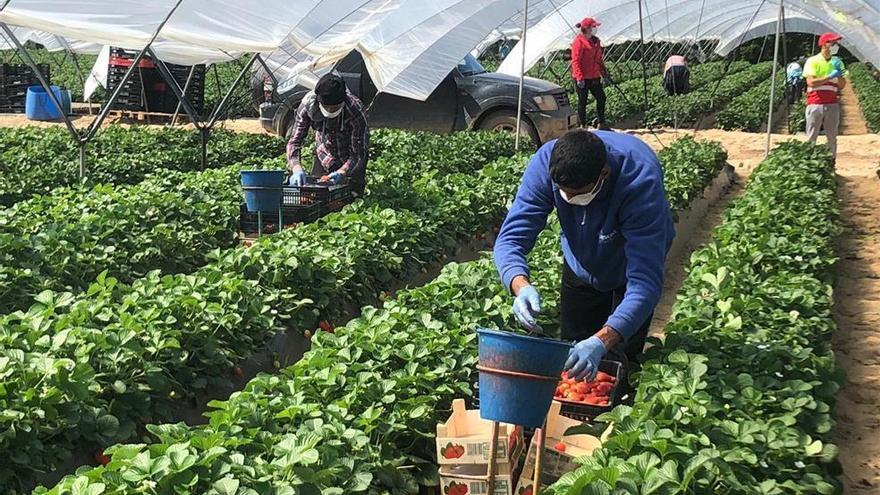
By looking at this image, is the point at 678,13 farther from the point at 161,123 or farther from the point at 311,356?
the point at 311,356

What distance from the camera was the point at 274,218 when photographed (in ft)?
23.8

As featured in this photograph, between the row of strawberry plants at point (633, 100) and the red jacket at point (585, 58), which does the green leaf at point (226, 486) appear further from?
the row of strawberry plants at point (633, 100)

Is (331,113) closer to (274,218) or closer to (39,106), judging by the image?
(274,218)

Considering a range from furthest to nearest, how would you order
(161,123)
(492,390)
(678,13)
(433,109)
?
(678,13), (161,123), (433,109), (492,390)

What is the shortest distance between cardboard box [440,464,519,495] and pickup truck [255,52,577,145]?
11958 millimetres

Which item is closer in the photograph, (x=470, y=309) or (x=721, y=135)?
(x=470, y=309)

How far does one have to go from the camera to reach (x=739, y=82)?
29516 mm

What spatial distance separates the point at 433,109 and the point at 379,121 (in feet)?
3.48

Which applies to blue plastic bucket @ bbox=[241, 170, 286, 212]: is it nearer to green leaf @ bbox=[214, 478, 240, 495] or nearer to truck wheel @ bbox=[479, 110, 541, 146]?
green leaf @ bbox=[214, 478, 240, 495]

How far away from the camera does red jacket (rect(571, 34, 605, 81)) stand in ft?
51.4

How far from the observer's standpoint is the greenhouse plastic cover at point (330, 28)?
897cm

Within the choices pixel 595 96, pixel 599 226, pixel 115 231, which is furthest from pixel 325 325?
pixel 595 96

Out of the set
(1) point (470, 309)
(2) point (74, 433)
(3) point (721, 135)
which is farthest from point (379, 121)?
(2) point (74, 433)

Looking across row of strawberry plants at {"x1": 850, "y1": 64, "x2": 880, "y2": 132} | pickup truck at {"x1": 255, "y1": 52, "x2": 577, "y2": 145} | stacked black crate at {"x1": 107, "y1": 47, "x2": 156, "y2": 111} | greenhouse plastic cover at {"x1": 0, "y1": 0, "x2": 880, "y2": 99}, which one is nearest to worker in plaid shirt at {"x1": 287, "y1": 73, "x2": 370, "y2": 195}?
greenhouse plastic cover at {"x1": 0, "y1": 0, "x2": 880, "y2": 99}
